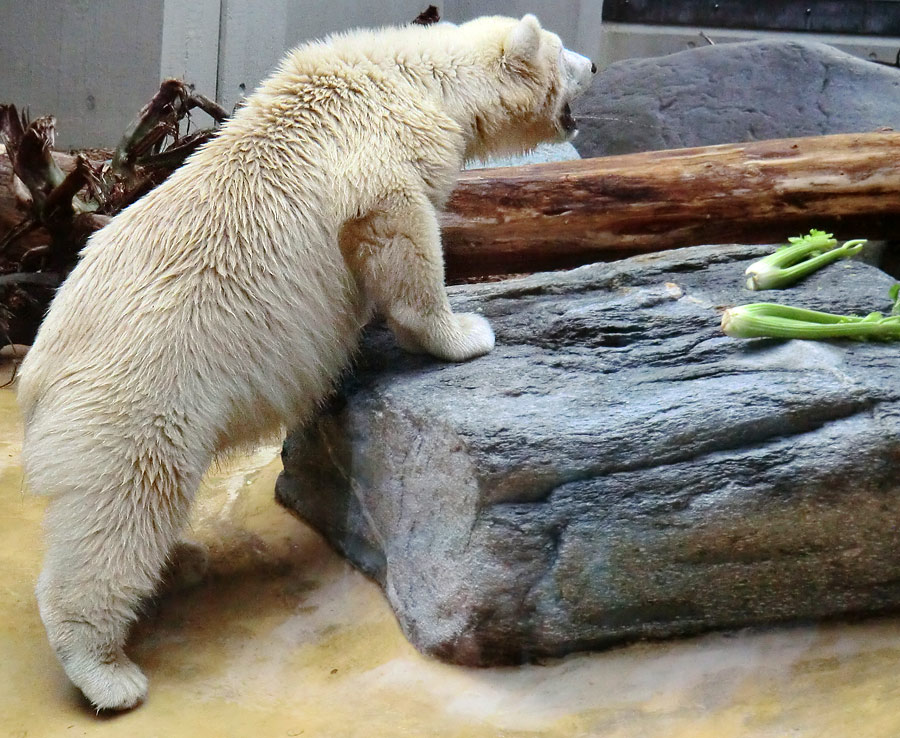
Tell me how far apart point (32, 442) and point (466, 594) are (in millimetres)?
1666

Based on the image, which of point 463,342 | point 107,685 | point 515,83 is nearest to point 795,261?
point 515,83

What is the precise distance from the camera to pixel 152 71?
7746 mm

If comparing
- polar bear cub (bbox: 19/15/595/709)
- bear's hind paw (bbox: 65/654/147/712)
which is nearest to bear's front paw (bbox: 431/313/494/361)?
polar bear cub (bbox: 19/15/595/709)

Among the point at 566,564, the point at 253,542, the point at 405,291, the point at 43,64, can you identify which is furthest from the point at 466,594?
the point at 43,64

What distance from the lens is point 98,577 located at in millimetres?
3064

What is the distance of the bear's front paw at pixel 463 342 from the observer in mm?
3658

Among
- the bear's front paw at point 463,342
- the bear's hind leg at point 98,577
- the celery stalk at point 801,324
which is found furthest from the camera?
the bear's front paw at point 463,342

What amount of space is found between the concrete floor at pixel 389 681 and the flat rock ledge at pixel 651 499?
112 mm

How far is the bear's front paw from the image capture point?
12.0ft

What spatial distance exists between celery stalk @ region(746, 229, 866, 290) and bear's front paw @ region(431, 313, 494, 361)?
1246 millimetres

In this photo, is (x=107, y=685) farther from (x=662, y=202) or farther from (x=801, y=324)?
(x=662, y=202)

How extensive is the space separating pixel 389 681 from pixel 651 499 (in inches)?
43.8

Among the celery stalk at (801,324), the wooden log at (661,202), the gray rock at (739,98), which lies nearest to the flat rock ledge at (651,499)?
the celery stalk at (801,324)

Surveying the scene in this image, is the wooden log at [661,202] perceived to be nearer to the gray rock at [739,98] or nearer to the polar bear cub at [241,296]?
the polar bear cub at [241,296]
